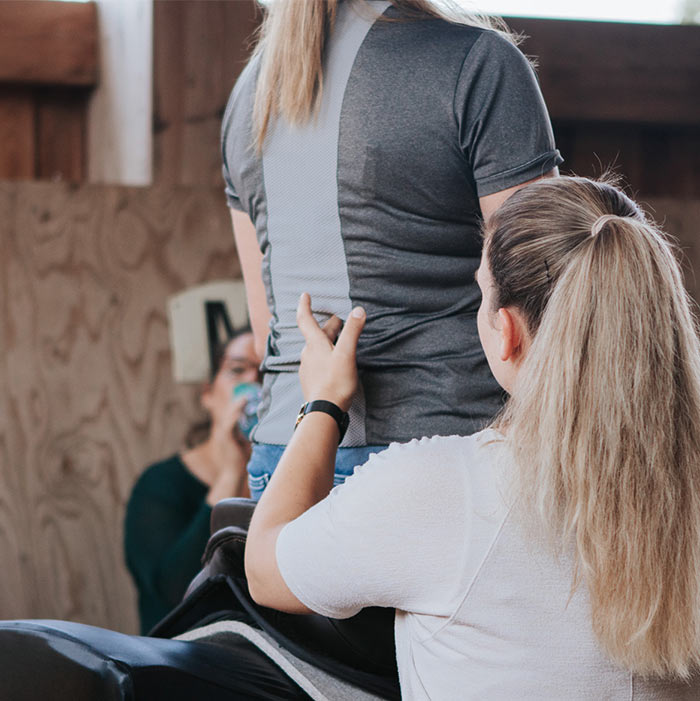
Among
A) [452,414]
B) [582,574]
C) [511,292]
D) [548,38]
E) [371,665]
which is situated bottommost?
[371,665]

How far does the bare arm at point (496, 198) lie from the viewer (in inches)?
37.5

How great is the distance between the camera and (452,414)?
0.98 meters

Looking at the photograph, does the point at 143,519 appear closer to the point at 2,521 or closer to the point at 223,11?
the point at 2,521

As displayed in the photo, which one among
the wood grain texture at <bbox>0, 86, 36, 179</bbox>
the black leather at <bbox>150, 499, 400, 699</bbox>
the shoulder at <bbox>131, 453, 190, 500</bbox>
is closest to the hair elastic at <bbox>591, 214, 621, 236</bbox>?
the black leather at <bbox>150, 499, 400, 699</bbox>

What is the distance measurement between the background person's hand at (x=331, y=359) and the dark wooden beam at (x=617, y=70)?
2.54 m

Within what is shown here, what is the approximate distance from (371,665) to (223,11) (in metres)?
2.45

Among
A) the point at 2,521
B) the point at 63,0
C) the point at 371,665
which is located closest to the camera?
the point at 371,665

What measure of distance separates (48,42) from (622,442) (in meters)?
2.78

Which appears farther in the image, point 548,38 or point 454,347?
point 548,38

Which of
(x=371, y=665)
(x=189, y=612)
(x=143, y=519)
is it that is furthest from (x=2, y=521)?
(x=371, y=665)

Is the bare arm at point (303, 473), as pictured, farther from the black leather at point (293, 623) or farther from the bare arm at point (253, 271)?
the bare arm at point (253, 271)

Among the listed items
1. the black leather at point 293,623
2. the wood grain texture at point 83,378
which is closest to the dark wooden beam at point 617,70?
the wood grain texture at point 83,378

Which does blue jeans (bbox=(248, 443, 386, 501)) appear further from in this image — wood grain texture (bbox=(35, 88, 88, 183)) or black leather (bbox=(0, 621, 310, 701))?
wood grain texture (bbox=(35, 88, 88, 183))

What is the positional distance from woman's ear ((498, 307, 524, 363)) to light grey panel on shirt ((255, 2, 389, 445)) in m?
0.19
